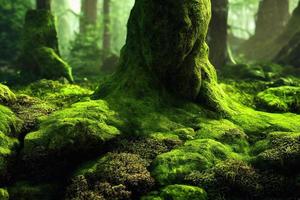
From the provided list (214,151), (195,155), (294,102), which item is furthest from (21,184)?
(294,102)

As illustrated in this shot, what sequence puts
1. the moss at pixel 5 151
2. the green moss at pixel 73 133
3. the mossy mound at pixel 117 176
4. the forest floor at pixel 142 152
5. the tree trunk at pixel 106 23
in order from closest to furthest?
the mossy mound at pixel 117 176
the forest floor at pixel 142 152
the moss at pixel 5 151
the green moss at pixel 73 133
the tree trunk at pixel 106 23

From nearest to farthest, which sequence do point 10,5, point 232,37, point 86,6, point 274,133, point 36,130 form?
1. point 36,130
2. point 274,133
3. point 10,5
4. point 86,6
5. point 232,37

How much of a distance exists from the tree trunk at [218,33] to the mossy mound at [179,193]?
12.5m

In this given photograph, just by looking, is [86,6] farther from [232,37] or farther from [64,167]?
[64,167]

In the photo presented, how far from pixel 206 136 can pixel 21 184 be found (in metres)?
4.62

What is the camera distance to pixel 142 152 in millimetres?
8945

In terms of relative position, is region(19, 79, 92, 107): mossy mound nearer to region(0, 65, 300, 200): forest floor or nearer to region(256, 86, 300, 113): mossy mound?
region(0, 65, 300, 200): forest floor

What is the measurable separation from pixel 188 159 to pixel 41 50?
10375 millimetres

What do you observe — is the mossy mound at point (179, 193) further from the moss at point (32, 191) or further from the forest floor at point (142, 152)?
the moss at point (32, 191)

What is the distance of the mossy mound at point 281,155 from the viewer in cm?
836

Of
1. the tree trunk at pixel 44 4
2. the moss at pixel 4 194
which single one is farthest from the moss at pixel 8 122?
the tree trunk at pixel 44 4

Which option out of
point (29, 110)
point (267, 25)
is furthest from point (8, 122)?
point (267, 25)

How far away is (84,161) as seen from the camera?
346 inches

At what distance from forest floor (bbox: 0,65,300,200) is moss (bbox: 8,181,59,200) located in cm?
2
